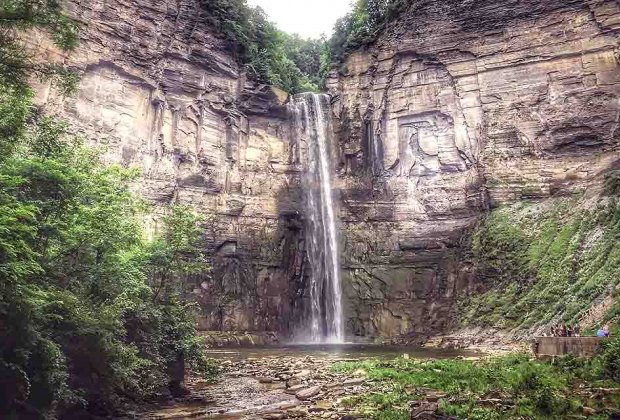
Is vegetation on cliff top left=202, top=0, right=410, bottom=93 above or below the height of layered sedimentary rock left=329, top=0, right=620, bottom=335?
above

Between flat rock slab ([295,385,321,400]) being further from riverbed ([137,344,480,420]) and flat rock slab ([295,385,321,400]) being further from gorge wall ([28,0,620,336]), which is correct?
gorge wall ([28,0,620,336])

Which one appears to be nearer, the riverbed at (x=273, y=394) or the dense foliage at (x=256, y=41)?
the riverbed at (x=273, y=394)

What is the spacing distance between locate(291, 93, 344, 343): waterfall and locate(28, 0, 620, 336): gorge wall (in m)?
0.88

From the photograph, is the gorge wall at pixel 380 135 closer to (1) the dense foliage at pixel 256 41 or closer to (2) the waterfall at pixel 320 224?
(2) the waterfall at pixel 320 224

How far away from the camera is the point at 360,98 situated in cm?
4325

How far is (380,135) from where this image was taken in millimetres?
42031

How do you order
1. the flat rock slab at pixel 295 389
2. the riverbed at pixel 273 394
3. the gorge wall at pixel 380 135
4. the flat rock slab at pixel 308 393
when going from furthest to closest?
the gorge wall at pixel 380 135
the flat rock slab at pixel 295 389
the flat rock slab at pixel 308 393
the riverbed at pixel 273 394

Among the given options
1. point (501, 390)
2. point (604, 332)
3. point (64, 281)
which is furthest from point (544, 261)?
point (64, 281)

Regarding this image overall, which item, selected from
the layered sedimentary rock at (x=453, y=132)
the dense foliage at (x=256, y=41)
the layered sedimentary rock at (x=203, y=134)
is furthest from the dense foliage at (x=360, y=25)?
the layered sedimentary rock at (x=203, y=134)

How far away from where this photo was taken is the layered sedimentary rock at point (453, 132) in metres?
35.3

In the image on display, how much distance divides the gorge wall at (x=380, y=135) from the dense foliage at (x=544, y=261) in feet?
5.97

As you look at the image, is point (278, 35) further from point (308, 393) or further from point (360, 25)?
point (308, 393)

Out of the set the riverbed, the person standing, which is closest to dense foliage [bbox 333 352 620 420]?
the riverbed

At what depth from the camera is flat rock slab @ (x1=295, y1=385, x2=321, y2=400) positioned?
12.6 metres
